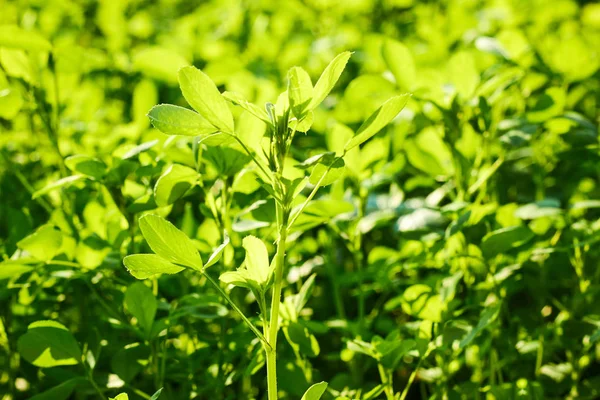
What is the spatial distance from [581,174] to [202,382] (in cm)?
104

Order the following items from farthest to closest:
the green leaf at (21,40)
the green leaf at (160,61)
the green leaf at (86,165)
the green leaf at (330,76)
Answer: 1. the green leaf at (160,61)
2. the green leaf at (21,40)
3. the green leaf at (86,165)
4. the green leaf at (330,76)

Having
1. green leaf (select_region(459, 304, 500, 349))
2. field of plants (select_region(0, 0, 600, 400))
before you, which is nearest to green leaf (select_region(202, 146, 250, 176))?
field of plants (select_region(0, 0, 600, 400))

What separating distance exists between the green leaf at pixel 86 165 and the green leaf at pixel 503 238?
645mm

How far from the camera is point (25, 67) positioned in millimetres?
1336

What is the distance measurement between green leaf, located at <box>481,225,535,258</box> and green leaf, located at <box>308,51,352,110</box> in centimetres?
43

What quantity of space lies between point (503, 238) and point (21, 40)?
1.00m

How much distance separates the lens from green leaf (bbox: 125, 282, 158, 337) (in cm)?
96

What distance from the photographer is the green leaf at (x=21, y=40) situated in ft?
4.08

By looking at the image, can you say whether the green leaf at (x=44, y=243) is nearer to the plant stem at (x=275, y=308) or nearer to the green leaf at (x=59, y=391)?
the green leaf at (x=59, y=391)

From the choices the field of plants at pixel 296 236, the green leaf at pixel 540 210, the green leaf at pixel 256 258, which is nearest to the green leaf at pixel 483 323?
the field of plants at pixel 296 236

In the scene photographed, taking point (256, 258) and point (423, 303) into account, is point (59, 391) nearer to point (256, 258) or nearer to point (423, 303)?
point (256, 258)

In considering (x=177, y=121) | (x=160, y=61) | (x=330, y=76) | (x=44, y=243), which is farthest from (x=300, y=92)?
(x=160, y=61)

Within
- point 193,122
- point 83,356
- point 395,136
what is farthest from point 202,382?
point 395,136

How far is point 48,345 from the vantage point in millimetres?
976
